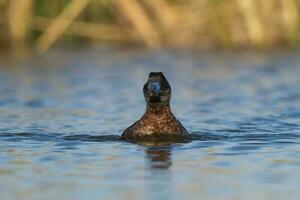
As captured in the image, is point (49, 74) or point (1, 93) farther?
point (49, 74)

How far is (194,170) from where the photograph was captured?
854 centimetres

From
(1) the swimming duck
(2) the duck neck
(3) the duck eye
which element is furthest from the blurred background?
(3) the duck eye

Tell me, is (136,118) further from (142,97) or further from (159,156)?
(159,156)

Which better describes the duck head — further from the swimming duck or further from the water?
the water

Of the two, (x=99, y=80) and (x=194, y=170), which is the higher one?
(x=99, y=80)

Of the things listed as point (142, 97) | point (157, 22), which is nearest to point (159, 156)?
point (142, 97)

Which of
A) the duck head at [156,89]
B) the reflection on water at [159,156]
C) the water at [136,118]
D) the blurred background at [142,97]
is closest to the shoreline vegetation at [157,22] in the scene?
the blurred background at [142,97]

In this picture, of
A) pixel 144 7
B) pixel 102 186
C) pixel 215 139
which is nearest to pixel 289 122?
pixel 215 139

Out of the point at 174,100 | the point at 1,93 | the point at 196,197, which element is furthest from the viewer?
the point at 1,93

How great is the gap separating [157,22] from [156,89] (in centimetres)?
1195

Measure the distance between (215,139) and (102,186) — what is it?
121 inches

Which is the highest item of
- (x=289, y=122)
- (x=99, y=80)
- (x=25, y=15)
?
(x=25, y=15)

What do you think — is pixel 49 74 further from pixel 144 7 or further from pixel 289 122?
pixel 289 122

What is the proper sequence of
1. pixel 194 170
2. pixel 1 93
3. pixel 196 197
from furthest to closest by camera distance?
pixel 1 93
pixel 194 170
pixel 196 197
